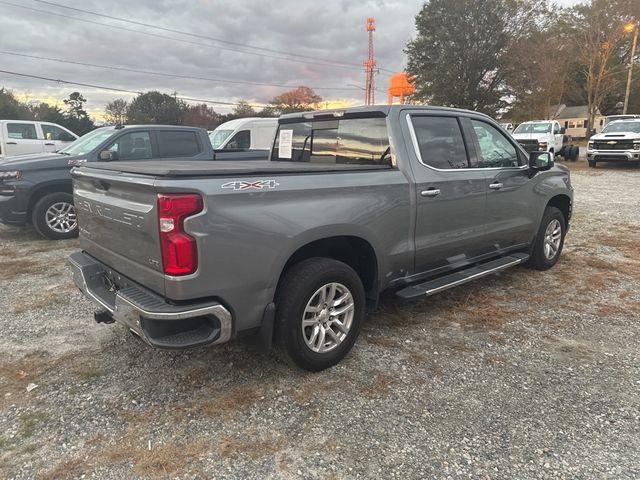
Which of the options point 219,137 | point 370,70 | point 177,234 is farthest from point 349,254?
point 370,70

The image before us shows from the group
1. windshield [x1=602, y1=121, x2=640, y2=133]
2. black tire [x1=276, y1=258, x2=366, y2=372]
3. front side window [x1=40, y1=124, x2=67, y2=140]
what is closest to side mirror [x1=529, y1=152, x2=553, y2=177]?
black tire [x1=276, y1=258, x2=366, y2=372]

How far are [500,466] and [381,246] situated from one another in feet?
5.39

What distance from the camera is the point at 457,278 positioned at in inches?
161

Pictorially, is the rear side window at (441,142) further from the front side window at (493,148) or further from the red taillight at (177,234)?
the red taillight at (177,234)

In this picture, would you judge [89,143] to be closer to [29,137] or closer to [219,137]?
[29,137]

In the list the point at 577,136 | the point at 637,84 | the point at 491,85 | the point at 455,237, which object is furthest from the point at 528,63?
the point at 577,136

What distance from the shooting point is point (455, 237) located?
411cm

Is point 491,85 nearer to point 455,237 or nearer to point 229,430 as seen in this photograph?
point 455,237

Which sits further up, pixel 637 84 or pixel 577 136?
pixel 637 84

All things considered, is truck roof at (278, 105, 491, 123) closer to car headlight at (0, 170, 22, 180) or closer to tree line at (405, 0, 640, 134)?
car headlight at (0, 170, 22, 180)

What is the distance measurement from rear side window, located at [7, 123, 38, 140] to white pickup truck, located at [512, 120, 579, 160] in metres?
17.8

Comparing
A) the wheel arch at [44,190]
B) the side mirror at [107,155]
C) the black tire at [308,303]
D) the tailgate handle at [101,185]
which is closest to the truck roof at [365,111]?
the black tire at [308,303]

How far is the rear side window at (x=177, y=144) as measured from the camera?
25.4 feet

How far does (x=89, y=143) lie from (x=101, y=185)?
5.36 m
